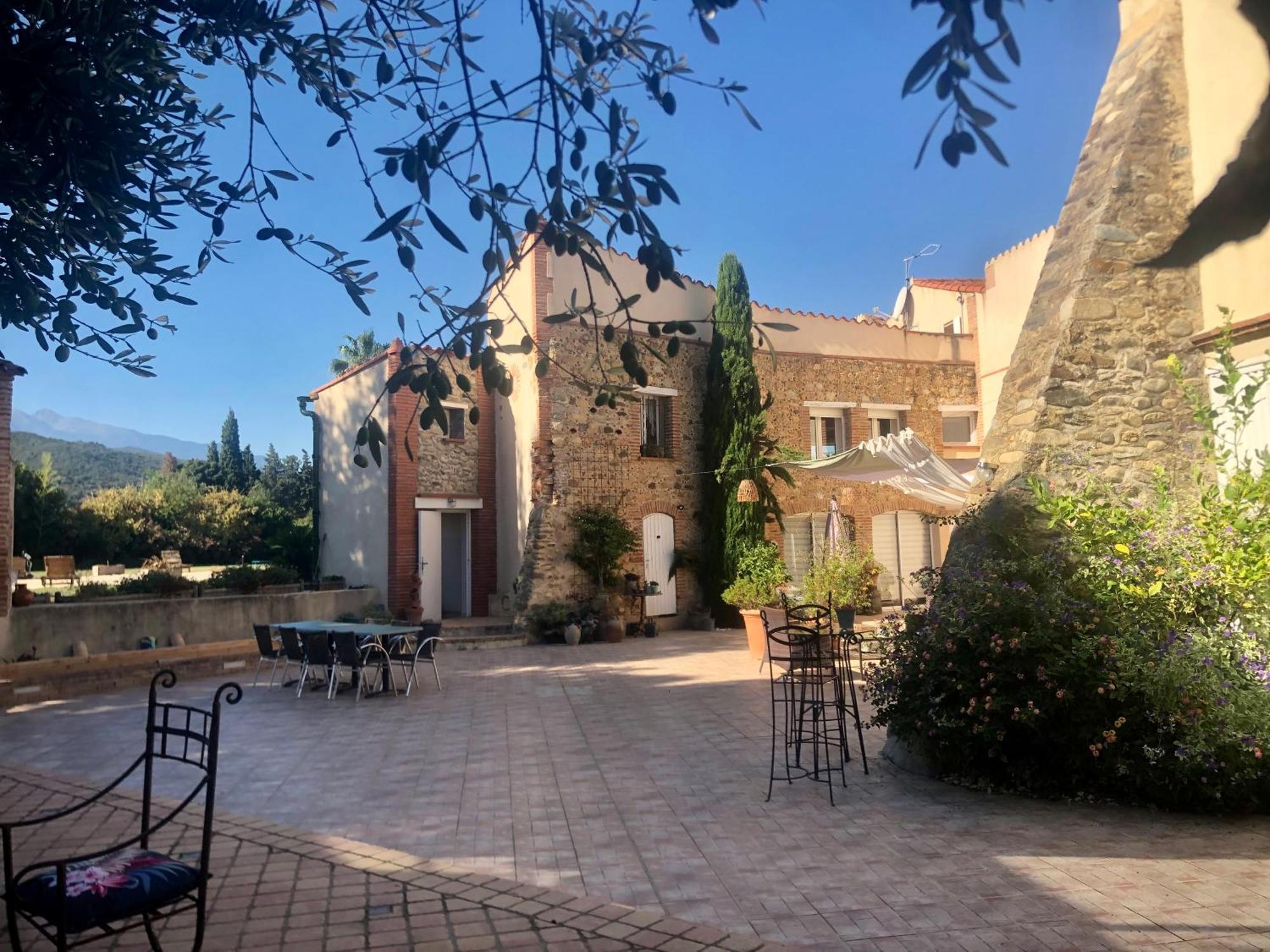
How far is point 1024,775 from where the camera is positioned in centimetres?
499

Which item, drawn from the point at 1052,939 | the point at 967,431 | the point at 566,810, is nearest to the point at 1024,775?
the point at 1052,939

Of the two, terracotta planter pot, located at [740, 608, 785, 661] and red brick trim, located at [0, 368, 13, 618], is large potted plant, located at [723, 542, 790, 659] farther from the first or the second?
red brick trim, located at [0, 368, 13, 618]

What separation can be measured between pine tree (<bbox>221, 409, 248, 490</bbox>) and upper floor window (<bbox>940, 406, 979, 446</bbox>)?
76.1ft

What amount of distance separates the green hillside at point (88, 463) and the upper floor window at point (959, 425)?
38322mm

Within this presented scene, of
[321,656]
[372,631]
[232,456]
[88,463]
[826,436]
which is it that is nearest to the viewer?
[321,656]

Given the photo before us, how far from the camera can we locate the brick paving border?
310 centimetres

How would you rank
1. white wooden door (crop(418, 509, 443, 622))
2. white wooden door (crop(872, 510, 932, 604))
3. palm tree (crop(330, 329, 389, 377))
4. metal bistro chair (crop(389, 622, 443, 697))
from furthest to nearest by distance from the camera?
palm tree (crop(330, 329, 389, 377)), white wooden door (crop(872, 510, 932, 604)), white wooden door (crop(418, 509, 443, 622)), metal bistro chair (crop(389, 622, 443, 697))

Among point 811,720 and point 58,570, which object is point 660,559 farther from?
point 58,570

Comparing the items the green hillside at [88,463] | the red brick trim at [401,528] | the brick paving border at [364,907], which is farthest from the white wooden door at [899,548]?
the green hillside at [88,463]

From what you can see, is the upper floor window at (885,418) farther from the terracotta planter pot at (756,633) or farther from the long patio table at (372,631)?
the long patio table at (372,631)

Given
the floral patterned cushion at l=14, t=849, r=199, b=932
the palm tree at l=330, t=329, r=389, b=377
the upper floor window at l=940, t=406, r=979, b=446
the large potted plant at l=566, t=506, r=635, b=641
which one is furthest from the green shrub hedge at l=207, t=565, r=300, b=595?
the palm tree at l=330, t=329, r=389, b=377

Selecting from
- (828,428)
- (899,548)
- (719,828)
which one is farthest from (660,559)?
(719,828)

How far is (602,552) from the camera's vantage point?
15016 mm

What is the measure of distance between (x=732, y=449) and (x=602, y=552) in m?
3.11
